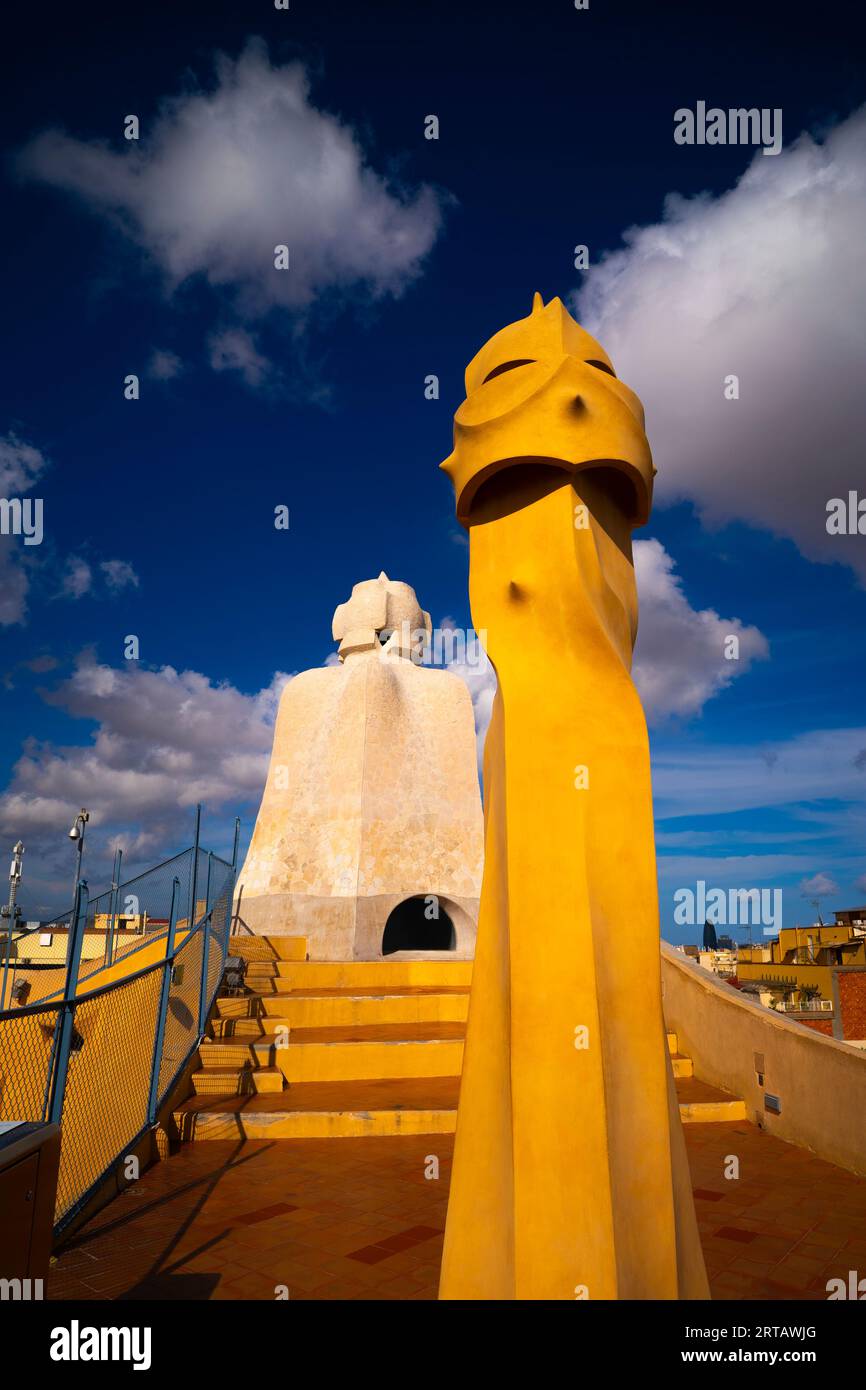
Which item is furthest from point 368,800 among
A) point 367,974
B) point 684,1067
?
point 684,1067

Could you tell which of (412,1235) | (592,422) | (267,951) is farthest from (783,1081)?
(267,951)

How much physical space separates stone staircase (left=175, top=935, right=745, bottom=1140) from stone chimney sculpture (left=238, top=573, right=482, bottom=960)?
7.07 feet

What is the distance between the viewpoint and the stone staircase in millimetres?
6676

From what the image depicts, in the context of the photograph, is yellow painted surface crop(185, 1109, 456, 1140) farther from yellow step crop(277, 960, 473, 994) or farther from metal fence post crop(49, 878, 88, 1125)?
yellow step crop(277, 960, 473, 994)

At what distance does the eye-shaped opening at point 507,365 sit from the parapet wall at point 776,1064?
16.8 feet

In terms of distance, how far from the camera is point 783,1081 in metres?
6.48

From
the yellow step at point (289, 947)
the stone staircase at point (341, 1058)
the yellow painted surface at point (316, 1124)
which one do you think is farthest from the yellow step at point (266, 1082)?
the yellow step at point (289, 947)

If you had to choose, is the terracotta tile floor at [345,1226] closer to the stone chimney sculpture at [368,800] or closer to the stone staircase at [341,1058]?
the stone staircase at [341,1058]

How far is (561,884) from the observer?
2895 millimetres

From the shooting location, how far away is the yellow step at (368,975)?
11648 millimetres

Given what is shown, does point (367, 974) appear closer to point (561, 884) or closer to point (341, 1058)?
point (341, 1058)

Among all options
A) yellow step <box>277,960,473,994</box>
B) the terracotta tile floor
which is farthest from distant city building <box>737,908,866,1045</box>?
yellow step <box>277,960,473,994</box>

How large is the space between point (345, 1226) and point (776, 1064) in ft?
13.0
